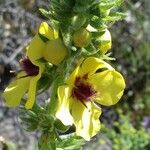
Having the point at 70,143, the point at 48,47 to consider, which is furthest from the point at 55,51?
the point at 70,143

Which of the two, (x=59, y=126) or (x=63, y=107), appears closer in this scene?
(x=63, y=107)

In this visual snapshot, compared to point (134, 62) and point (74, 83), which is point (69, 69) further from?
point (134, 62)

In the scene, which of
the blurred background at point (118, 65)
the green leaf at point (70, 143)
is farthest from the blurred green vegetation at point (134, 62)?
the green leaf at point (70, 143)

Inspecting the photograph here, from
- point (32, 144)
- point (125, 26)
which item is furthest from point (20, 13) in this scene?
point (125, 26)

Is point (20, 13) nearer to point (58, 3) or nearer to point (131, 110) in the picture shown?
point (131, 110)

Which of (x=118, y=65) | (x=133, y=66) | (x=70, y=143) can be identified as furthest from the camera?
(x=133, y=66)

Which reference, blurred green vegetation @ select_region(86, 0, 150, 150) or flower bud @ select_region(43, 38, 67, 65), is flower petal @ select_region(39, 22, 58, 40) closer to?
flower bud @ select_region(43, 38, 67, 65)

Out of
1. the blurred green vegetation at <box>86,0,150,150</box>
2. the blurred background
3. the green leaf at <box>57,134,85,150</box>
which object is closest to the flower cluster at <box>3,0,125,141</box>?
the green leaf at <box>57,134,85,150</box>
